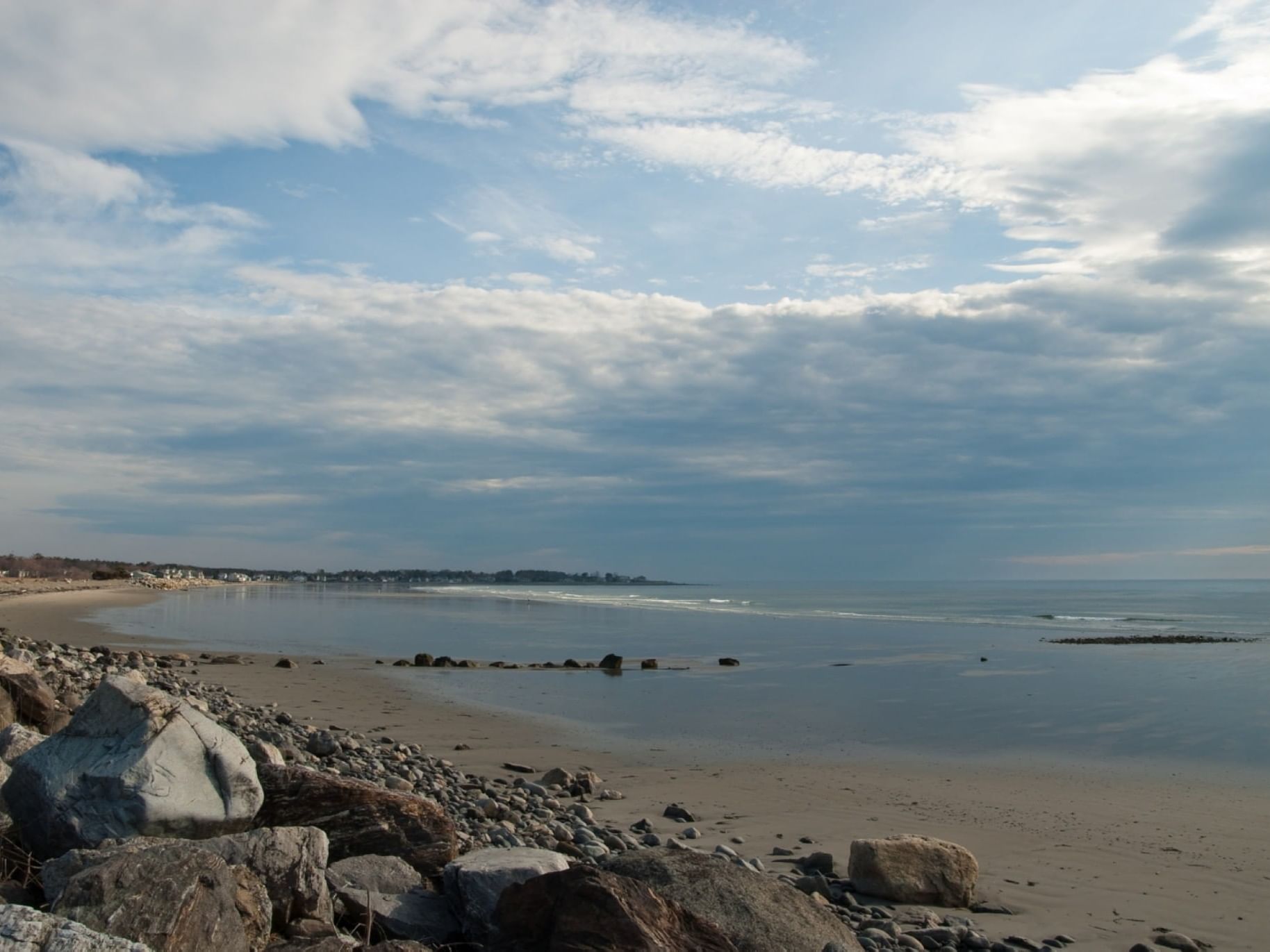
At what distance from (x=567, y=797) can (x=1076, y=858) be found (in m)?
4.91

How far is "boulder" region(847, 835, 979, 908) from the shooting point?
23.1 feet

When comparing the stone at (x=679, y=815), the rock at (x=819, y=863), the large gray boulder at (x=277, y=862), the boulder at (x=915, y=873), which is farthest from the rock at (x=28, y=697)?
the boulder at (x=915, y=873)

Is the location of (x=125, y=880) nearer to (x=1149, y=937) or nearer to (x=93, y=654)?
(x=1149, y=937)

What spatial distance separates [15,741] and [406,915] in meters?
3.46

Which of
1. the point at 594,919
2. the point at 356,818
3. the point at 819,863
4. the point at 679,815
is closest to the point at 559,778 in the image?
the point at 679,815

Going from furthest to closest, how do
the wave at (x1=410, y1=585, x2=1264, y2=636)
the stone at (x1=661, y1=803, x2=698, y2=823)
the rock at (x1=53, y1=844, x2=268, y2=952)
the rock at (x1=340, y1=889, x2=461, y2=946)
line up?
the wave at (x1=410, y1=585, x2=1264, y2=636) → the stone at (x1=661, y1=803, x2=698, y2=823) → the rock at (x1=340, y1=889, x2=461, y2=946) → the rock at (x1=53, y1=844, x2=268, y2=952)

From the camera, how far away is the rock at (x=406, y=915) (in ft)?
16.0

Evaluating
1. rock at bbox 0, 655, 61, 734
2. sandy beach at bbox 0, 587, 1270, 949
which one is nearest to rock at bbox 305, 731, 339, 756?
sandy beach at bbox 0, 587, 1270, 949

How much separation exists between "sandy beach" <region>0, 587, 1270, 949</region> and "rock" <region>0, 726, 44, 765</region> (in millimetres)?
4894

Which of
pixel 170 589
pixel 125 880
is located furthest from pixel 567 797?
pixel 170 589

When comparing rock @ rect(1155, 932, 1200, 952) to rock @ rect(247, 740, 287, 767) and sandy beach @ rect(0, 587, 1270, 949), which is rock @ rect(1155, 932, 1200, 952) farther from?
rock @ rect(247, 740, 287, 767)

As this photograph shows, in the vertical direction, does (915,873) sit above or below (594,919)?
below

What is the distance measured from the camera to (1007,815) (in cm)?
1009

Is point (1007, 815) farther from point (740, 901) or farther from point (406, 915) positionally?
point (406, 915)
